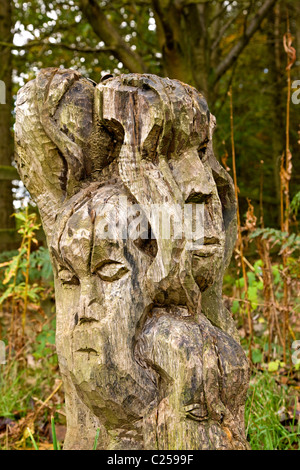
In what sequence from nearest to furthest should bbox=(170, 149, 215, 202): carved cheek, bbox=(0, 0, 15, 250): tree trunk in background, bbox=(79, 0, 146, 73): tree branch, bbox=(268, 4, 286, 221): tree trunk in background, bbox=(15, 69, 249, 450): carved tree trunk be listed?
bbox=(15, 69, 249, 450): carved tree trunk
bbox=(170, 149, 215, 202): carved cheek
bbox=(79, 0, 146, 73): tree branch
bbox=(0, 0, 15, 250): tree trunk in background
bbox=(268, 4, 286, 221): tree trunk in background

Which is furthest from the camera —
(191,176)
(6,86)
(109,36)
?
(6,86)

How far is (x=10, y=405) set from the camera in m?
2.95

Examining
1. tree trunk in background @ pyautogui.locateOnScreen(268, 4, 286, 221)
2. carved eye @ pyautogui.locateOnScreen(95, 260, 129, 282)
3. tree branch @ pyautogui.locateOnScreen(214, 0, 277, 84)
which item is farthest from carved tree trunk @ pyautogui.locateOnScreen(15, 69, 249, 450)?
tree trunk in background @ pyautogui.locateOnScreen(268, 4, 286, 221)

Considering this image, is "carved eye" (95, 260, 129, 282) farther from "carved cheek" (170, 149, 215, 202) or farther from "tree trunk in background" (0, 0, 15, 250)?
"tree trunk in background" (0, 0, 15, 250)

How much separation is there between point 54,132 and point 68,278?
0.57m

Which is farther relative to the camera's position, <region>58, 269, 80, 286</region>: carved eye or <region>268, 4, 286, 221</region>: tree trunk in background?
<region>268, 4, 286, 221</region>: tree trunk in background

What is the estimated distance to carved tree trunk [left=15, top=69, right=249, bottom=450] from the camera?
5.07 ft

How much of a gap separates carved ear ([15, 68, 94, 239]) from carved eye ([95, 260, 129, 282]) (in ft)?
1.20

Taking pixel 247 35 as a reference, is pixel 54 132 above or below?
A: below

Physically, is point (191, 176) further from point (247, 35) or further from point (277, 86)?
point (277, 86)

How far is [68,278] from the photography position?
1723 millimetres

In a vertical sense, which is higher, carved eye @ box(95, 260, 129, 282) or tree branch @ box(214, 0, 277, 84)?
tree branch @ box(214, 0, 277, 84)

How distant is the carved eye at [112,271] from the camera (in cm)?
162

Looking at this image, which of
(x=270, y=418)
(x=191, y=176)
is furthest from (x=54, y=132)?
Result: (x=270, y=418)
